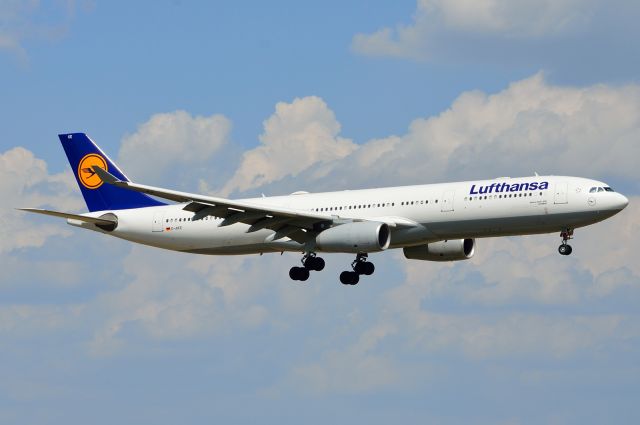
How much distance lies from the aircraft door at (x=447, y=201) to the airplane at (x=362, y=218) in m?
0.05

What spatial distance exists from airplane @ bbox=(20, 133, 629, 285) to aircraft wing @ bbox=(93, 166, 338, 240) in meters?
0.05

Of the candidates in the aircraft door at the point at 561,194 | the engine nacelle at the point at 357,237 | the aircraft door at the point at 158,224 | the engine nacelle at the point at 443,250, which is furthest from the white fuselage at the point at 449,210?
the engine nacelle at the point at 443,250

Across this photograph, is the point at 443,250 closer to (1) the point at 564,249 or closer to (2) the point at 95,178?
(1) the point at 564,249

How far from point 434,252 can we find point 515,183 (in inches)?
367

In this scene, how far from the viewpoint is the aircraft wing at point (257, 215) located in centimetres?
6856

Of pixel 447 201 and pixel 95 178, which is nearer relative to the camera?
pixel 447 201

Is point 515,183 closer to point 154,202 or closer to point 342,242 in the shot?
point 342,242

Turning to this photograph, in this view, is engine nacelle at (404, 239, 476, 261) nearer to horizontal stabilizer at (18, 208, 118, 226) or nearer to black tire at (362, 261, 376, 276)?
black tire at (362, 261, 376, 276)

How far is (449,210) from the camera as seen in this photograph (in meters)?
69.1

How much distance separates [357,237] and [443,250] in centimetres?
889

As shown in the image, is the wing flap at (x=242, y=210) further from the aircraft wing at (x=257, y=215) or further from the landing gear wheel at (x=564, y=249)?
the landing gear wheel at (x=564, y=249)

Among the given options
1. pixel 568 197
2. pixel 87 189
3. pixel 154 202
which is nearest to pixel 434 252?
pixel 568 197

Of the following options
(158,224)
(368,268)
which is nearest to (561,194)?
(368,268)

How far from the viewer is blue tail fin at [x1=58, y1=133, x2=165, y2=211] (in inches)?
3174
